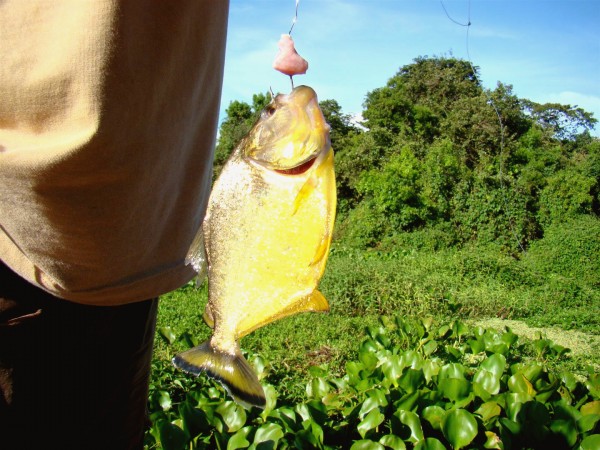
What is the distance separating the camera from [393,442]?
2.77 metres

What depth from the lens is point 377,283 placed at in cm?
880

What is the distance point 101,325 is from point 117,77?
0.65 metres

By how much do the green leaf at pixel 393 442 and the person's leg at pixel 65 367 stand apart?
1.56 metres

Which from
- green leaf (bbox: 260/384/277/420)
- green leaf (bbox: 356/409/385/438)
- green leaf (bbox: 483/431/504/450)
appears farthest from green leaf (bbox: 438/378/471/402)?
green leaf (bbox: 260/384/277/420)

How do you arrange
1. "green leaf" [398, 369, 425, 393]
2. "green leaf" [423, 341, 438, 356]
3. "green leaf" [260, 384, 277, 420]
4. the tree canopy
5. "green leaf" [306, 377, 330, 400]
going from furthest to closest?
the tree canopy, "green leaf" [423, 341, 438, 356], "green leaf" [306, 377, 330, 400], "green leaf" [398, 369, 425, 393], "green leaf" [260, 384, 277, 420]

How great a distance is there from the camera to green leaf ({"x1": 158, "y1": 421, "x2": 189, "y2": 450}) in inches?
103

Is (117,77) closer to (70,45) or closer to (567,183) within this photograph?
(70,45)

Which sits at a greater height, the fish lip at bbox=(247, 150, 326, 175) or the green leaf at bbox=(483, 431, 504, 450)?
the fish lip at bbox=(247, 150, 326, 175)

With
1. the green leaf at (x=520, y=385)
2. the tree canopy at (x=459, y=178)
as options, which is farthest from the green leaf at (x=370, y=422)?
the tree canopy at (x=459, y=178)

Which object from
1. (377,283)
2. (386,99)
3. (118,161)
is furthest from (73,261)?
(386,99)

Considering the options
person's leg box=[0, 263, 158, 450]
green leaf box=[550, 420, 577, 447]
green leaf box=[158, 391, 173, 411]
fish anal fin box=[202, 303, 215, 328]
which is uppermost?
fish anal fin box=[202, 303, 215, 328]

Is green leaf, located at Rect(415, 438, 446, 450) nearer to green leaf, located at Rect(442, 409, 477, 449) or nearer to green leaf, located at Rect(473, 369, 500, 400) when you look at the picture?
green leaf, located at Rect(442, 409, 477, 449)

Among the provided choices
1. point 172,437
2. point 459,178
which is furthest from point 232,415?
point 459,178

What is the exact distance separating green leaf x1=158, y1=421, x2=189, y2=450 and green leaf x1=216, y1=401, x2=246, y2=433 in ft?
1.22
